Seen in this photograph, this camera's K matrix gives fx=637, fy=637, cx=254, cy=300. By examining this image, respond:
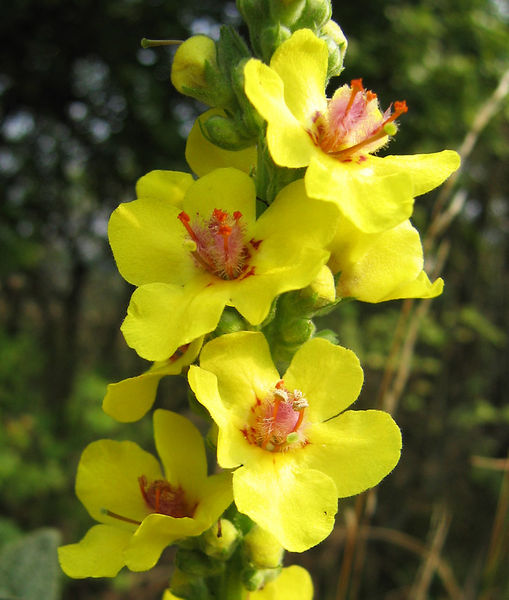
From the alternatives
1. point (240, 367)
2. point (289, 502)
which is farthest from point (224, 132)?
point (289, 502)

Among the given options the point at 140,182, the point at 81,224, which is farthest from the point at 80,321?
the point at 140,182

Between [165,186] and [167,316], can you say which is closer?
[167,316]

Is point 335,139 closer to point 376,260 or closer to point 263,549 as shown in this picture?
point 376,260

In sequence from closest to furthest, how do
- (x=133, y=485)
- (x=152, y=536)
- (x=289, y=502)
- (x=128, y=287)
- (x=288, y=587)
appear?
(x=289, y=502)
(x=152, y=536)
(x=133, y=485)
(x=288, y=587)
(x=128, y=287)

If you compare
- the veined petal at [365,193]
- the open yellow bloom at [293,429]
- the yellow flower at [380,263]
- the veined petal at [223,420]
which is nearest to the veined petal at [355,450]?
the open yellow bloom at [293,429]

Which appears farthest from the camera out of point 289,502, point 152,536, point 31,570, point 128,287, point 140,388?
point 128,287

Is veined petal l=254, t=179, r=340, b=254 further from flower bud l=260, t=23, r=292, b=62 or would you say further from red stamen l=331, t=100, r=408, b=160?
flower bud l=260, t=23, r=292, b=62

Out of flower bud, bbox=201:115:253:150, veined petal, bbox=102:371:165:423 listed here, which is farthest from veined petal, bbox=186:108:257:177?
veined petal, bbox=102:371:165:423
